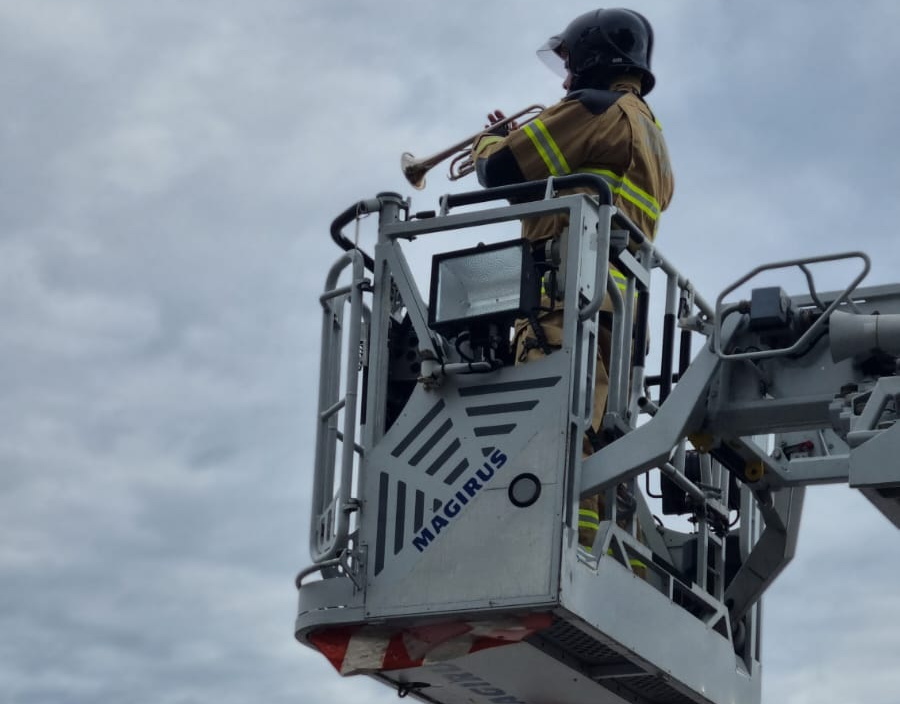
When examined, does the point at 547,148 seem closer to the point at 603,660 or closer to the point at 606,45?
the point at 606,45

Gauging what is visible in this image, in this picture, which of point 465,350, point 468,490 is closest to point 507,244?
point 465,350

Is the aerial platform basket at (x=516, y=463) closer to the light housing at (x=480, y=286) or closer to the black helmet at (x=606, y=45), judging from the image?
the light housing at (x=480, y=286)

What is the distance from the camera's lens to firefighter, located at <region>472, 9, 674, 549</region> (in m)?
10.6

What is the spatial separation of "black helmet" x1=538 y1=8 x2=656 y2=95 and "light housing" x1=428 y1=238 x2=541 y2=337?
86.7 inches

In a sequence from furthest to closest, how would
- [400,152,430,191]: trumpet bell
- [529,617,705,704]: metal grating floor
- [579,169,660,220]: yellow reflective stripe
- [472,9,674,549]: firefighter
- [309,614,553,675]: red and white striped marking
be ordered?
[400,152,430,191]: trumpet bell → [579,169,660,220]: yellow reflective stripe → [472,9,674,549]: firefighter → [529,617,705,704]: metal grating floor → [309,614,553,675]: red and white striped marking

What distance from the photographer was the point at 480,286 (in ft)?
31.6

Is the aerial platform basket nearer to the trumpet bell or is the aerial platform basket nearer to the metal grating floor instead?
the metal grating floor

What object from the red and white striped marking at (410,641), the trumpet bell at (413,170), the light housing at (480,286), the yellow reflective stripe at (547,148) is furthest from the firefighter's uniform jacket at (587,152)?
the trumpet bell at (413,170)

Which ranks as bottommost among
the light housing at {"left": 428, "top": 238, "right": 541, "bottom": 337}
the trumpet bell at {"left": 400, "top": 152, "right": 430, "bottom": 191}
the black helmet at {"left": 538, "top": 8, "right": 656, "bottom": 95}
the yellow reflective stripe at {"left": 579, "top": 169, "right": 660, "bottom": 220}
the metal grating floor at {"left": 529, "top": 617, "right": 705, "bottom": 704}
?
the metal grating floor at {"left": 529, "top": 617, "right": 705, "bottom": 704}

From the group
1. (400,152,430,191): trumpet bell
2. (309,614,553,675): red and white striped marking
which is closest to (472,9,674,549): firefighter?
(309,614,553,675): red and white striped marking

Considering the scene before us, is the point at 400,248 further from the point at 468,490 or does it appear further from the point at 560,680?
the point at 560,680

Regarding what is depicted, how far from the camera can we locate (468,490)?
A: 369 inches

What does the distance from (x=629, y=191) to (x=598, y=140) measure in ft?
1.33

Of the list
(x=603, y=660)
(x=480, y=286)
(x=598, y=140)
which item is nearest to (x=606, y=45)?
(x=598, y=140)
